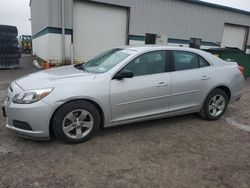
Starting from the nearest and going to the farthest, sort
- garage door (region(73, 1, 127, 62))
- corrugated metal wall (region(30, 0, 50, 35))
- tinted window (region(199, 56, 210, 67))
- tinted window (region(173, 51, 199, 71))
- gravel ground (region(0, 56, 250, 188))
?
gravel ground (region(0, 56, 250, 188))
tinted window (region(173, 51, 199, 71))
tinted window (region(199, 56, 210, 67))
corrugated metal wall (region(30, 0, 50, 35))
garage door (region(73, 1, 127, 62))

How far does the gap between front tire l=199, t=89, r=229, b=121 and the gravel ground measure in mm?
422

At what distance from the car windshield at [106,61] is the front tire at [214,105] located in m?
1.98

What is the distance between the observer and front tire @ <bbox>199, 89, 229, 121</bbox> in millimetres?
4967

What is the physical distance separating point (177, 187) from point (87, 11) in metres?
10.3

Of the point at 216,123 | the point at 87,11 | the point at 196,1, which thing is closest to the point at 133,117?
the point at 216,123

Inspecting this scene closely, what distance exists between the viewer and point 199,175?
3100 millimetres

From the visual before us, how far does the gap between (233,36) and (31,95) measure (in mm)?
17193

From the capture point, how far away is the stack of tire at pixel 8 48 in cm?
1189

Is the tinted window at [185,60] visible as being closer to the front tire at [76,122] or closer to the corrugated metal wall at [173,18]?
the front tire at [76,122]

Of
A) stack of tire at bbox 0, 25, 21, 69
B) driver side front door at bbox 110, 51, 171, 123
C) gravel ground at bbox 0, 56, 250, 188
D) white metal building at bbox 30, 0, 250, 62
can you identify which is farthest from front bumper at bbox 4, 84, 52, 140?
stack of tire at bbox 0, 25, 21, 69

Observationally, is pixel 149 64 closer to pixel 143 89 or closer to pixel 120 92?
pixel 143 89

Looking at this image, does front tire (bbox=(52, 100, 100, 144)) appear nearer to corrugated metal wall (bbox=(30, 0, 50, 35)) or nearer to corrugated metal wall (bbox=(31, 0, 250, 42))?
corrugated metal wall (bbox=(31, 0, 250, 42))

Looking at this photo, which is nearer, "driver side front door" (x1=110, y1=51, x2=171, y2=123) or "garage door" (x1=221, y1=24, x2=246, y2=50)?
"driver side front door" (x1=110, y1=51, x2=171, y2=123)

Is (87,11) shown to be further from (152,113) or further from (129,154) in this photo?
(129,154)
